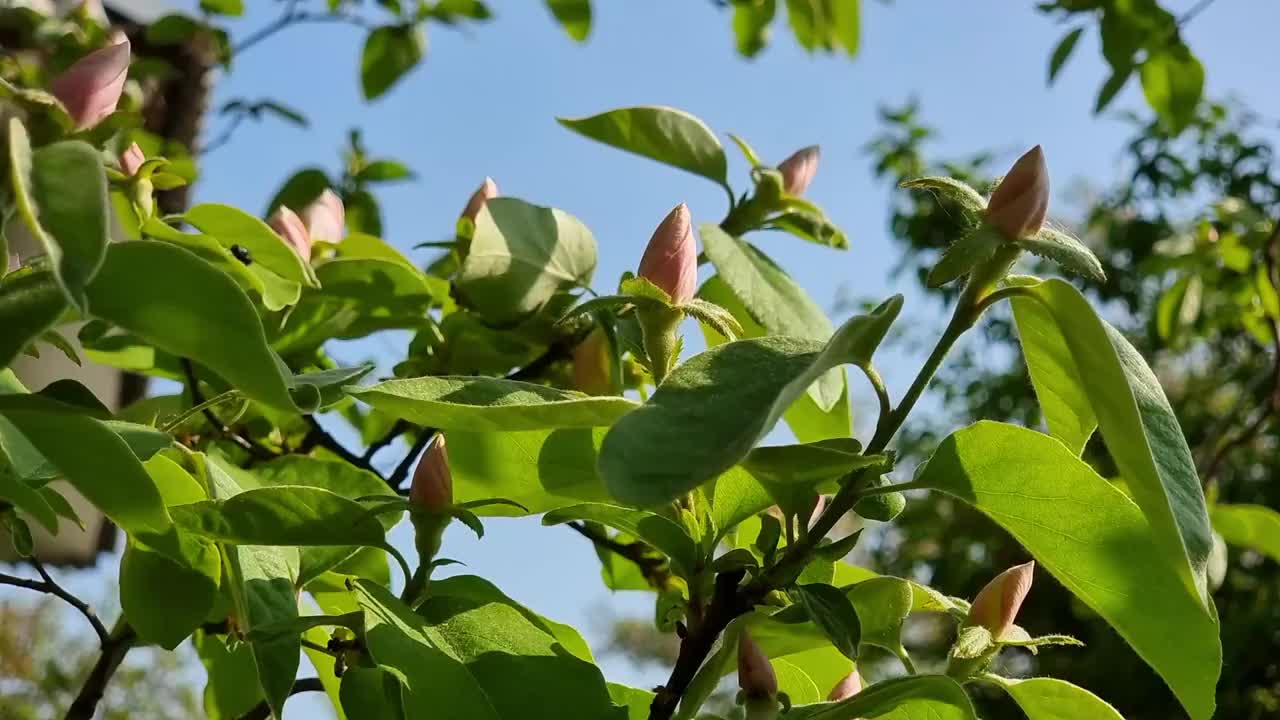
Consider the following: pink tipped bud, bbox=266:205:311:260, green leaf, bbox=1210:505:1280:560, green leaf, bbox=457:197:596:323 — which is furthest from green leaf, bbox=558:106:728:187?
green leaf, bbox=1210:505:1280:560

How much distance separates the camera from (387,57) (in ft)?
4.76

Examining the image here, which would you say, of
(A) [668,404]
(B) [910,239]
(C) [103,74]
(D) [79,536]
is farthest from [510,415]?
(B) [910,239]

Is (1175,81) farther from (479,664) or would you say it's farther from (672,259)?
(479,664)

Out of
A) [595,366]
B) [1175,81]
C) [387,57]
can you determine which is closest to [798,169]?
[595,366]

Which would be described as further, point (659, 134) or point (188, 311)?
point (659, 134)

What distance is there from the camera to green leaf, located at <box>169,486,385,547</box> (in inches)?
16.1

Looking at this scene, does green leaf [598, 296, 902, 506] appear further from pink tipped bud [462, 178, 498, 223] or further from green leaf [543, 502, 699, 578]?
pink tipped bud [462, 178, 498, 223]

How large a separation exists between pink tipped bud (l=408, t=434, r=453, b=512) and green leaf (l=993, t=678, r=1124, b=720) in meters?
0.23

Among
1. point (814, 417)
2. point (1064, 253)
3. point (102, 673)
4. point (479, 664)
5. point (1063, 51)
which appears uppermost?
point (1063, 51)

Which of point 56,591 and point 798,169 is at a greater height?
point 798,169

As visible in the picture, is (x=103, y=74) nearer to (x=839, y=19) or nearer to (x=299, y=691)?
(x=299, y=691)

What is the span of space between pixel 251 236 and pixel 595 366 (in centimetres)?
19

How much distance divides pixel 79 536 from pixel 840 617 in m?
1.07

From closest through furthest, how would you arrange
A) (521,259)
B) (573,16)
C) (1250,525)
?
(521,259)
(1250,525)
(573,16)
